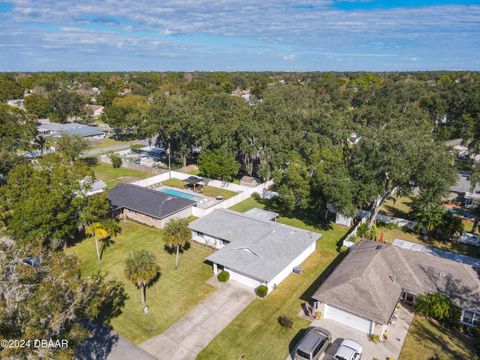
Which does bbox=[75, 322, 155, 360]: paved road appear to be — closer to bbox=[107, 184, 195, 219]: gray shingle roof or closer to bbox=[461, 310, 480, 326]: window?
bbox=[107, 184, 195, 219]: gray shingle roof

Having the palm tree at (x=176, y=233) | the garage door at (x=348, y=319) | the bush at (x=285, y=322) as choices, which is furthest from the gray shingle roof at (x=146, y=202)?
the garage door at (x=348, y=319)

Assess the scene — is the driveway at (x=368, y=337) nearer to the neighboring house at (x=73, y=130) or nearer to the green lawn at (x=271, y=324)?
the green lawn at (x=271, y=324)

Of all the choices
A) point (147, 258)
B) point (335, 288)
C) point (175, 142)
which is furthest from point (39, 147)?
point (335, 288)

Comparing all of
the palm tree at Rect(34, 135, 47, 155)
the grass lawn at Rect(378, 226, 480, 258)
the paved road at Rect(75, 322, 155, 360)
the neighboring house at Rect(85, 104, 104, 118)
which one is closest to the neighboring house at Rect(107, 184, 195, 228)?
the paved road at Rect(75, 322, 155, 360)

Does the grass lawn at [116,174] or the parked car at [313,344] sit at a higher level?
the parked car at [313,344]

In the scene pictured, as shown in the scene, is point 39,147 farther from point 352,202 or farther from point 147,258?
point 352,202

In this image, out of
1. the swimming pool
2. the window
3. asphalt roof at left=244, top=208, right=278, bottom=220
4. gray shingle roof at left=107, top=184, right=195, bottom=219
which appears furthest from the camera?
the swimming pool
